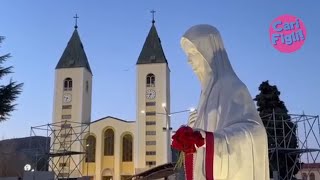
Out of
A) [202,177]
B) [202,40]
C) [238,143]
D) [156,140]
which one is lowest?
[202,177]

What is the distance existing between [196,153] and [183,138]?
0.95 feet

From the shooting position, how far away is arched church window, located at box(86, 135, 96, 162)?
55469mm

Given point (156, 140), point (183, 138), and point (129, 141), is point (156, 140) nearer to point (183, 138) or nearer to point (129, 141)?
point (129, 141)

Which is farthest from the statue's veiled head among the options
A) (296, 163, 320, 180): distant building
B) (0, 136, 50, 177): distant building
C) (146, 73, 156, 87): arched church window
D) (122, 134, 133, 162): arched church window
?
(122, 134, 133, 162): arched church window

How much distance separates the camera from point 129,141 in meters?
56.3

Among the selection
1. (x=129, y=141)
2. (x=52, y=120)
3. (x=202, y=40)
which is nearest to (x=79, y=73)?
(x=52, y=120)

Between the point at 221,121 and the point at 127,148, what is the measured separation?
176 ft

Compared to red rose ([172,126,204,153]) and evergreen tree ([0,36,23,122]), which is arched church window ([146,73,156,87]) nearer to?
evergreen tree ([0,36,23,122])

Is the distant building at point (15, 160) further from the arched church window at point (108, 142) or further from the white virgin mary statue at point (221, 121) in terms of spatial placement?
the white virgin mary statue at point (221, 121)

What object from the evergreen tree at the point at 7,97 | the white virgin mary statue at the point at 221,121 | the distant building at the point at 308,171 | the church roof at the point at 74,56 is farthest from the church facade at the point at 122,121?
the white virgin mary statue at the point at 221,121

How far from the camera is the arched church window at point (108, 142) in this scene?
183 ft

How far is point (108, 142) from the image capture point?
56.7m

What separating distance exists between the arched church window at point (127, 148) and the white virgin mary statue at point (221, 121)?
52.7 meters

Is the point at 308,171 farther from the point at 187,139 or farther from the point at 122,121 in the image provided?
the point at 122,121
